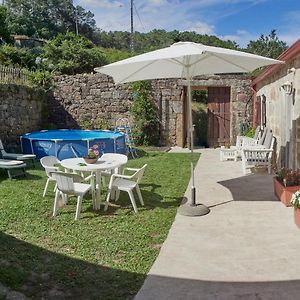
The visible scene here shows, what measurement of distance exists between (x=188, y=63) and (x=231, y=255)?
128 inches

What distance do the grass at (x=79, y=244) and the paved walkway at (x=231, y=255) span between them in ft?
0.79

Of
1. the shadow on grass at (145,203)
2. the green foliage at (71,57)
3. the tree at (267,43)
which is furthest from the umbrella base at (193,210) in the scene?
the tree at (267,43)

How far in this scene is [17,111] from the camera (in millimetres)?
12305

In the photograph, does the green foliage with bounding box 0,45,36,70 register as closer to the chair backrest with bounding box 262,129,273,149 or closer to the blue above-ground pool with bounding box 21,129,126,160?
the blue above-ground pool with bounding box 21,129,126,160

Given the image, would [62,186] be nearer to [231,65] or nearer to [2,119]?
[231,65]

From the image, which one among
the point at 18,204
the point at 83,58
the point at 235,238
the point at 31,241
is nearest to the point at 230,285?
the point at 235,238

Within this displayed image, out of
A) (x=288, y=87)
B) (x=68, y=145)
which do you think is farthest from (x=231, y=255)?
(x=68, y=145)

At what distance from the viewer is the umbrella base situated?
546 centimetres

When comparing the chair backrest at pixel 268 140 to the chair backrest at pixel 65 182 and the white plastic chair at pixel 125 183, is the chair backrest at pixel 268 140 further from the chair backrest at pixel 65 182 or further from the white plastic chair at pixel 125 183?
the chair backrest at pixel 65 182

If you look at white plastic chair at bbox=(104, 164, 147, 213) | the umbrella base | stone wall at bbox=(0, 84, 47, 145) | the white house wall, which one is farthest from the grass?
stone wall at bbox=(0, 84, 47, 145)

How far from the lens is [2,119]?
11367 millimetres

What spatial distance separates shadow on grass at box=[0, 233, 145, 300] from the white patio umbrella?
2125 mm

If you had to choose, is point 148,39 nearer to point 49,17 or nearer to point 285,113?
point 49,17

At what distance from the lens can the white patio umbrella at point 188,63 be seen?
5.13m
